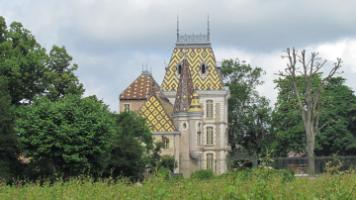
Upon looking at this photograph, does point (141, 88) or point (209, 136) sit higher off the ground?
point (141, 88)

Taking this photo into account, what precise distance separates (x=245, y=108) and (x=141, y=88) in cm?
1145

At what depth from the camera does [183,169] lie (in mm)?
64750

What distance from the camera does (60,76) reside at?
154 feet

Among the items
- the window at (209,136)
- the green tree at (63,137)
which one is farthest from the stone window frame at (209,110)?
the green tree at (63,137)

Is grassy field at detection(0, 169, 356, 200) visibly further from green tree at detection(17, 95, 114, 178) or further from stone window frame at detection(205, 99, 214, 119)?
stone window frame at detection(205, 99, 214, 119)

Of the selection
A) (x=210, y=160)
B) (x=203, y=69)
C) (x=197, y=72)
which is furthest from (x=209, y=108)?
(x=210, y=160)

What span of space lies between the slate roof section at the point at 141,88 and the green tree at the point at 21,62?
2505cm

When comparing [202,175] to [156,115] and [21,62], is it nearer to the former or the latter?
[21,62]

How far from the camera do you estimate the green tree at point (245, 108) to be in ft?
253

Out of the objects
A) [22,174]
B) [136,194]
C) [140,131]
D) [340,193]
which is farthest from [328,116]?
[340,193]

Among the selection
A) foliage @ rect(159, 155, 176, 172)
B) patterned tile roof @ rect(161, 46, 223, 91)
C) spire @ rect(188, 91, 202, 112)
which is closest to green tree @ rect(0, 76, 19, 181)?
foliage @ rect(159, 155, 176, 172)

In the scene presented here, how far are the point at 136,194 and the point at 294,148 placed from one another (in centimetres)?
5437

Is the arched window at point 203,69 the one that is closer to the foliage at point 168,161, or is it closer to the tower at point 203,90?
the tower at point 203,90

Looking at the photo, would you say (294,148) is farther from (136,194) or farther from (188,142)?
(136,194)
